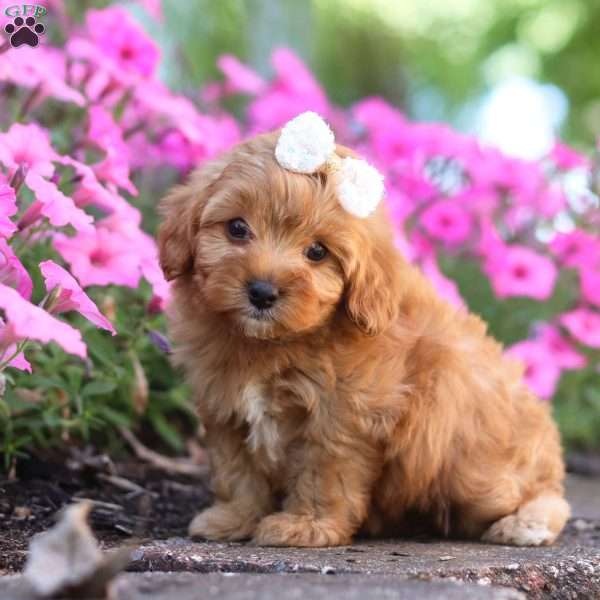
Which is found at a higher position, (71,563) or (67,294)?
(67,294)

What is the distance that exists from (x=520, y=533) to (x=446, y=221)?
282cm

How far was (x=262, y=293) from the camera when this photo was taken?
128 inches

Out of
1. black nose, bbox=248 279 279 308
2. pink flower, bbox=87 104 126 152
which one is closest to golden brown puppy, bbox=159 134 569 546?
black nose, bbox=248 279 279 308

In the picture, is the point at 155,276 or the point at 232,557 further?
the point at 155,276

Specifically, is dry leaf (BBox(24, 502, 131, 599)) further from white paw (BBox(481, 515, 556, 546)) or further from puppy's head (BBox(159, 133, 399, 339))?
white paw (BBox(481, 515, 556, 546))

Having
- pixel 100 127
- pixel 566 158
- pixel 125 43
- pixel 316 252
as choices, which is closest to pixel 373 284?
pixel 316 252

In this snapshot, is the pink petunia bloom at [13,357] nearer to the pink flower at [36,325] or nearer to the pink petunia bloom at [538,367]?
the pink flower at [36,325]

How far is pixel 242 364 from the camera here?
11.6 feet

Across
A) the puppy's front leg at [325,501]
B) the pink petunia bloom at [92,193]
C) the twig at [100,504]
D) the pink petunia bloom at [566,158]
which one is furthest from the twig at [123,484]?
the pink petunia bloom at [566,158]

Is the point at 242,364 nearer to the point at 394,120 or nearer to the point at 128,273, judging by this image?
the point at 128,273

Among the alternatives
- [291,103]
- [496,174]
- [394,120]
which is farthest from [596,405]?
[291,103]

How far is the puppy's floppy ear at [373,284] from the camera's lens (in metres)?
3.44

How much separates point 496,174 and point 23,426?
11.6ft

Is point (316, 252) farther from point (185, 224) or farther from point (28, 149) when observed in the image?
point (28, 149)
